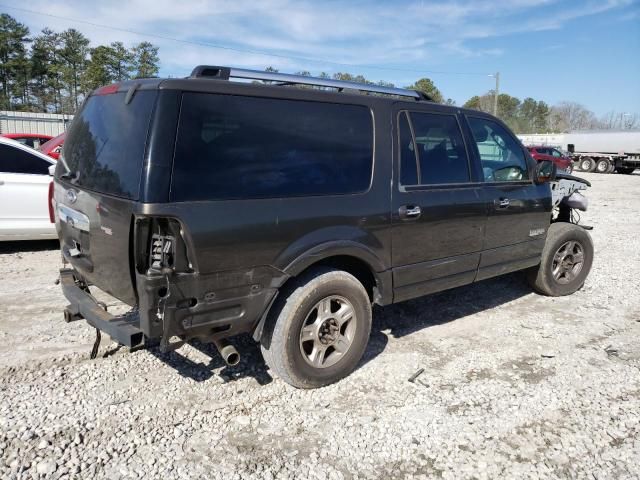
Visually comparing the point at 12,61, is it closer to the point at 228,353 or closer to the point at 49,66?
the point at 49,66

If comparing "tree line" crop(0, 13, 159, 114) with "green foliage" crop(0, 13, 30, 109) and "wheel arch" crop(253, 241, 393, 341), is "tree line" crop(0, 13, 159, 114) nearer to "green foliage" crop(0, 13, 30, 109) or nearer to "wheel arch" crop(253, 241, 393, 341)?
"green foliage" crop(0, 13, 30, 109)

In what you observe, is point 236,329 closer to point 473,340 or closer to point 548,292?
point 473,340

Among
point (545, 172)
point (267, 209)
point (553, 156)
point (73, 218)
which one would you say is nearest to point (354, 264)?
point (267, 209)

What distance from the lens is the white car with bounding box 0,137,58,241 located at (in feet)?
22.0

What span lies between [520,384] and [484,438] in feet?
2.79

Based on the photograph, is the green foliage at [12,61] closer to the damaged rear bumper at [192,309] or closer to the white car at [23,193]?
the white car at [23,193]

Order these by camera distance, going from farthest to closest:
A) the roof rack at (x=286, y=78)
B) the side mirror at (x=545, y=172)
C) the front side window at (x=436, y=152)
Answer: the side mirror at (x=545, y=172)
the front side window at (x=436, y=152)
the roof rack at (x=286, y=78)

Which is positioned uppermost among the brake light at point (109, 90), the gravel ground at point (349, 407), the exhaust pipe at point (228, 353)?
the brake light at point (109, 90)

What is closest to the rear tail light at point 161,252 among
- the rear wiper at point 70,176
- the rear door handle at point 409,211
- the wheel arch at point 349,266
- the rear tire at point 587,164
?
the wheel arch at point 349,266

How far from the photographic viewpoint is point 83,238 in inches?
132

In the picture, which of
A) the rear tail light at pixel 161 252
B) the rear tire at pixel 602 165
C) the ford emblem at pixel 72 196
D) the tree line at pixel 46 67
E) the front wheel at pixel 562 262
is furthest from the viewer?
the tree line at pixel 46 67

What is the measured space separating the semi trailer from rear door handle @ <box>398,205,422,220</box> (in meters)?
36.5

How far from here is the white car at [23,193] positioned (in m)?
6.72

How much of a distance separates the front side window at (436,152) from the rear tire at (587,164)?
124ft
